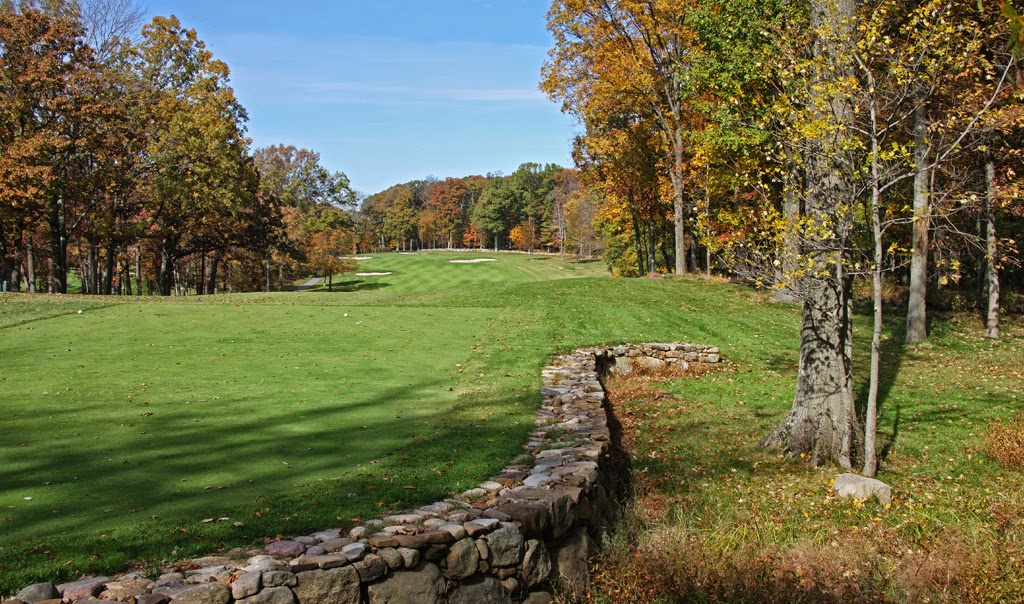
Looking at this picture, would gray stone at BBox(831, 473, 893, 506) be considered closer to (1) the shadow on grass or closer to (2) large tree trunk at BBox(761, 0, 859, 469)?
(2) large tree trunk at BBox(761, 0, 859, 469)

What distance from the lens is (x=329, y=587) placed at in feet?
15.3

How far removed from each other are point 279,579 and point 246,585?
0.71 feet

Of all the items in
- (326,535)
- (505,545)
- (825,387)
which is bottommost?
(505,545)

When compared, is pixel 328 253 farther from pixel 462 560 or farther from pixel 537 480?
pixel 462 560

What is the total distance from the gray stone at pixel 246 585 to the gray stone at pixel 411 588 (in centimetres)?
83

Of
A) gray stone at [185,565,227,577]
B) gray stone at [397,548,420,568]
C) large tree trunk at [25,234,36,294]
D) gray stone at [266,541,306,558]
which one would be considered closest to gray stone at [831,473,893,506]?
gray stone at [397,548,420,568]

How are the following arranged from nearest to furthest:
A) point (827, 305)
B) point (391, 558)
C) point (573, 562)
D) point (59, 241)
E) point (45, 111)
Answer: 1. point (391, 558)
2. point (573, 562)
3. point (827, 305)
4. point (45, 111)
5. point (59, 241)

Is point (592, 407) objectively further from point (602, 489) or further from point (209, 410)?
point (209, 410)

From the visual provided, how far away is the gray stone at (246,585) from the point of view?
14.2 feet

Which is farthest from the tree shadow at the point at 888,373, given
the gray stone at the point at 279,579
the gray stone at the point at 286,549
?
the gray stone at the point at 279,579

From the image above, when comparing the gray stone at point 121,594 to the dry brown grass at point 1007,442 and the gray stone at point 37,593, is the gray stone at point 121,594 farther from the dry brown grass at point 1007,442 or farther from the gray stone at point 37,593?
the dry brown grass at point 1007,442

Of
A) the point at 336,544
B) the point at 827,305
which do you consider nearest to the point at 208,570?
the point at 336,544

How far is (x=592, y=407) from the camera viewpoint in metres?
10.0

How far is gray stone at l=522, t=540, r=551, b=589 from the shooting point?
229 inches
